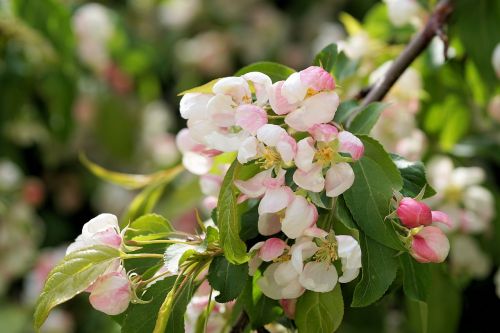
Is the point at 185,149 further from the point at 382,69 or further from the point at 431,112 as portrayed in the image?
the point at 431,112

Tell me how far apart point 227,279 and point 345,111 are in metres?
0.19

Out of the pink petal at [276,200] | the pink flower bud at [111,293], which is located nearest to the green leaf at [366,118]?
the pink petal at [276,200]

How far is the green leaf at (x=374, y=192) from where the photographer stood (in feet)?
1.96

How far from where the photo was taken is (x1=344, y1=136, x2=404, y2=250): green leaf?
60cm

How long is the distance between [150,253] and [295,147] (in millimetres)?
140

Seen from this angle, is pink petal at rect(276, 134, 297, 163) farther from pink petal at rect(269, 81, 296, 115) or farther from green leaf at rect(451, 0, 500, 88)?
green leaf at rect(451, 0, 500, 88)

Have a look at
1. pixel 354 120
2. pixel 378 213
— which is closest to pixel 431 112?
pixel 354 120

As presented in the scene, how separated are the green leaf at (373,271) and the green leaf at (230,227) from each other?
83mm

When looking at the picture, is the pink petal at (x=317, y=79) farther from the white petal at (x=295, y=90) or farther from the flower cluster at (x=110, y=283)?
the flower cluster at (x=110, y=283)

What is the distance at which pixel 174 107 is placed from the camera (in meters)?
2.05

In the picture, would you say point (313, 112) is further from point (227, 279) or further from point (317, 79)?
point (227, 279)

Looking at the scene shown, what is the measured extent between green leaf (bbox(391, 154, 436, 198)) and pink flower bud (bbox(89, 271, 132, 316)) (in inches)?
8.3

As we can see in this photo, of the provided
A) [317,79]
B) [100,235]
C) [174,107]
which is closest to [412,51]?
[317,79]

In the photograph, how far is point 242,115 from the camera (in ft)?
1.94
